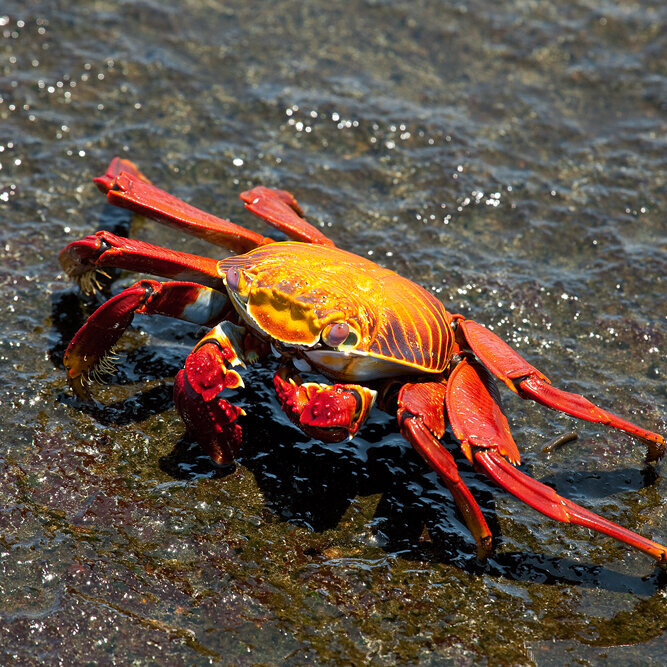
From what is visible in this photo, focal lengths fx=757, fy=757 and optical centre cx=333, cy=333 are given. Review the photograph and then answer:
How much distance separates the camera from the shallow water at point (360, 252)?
2654 mm

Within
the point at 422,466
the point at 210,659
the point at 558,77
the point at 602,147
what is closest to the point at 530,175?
the point at 602,147

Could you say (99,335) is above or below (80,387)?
above

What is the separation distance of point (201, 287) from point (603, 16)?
4.44 metres

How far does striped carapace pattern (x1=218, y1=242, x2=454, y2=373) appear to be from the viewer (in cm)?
292

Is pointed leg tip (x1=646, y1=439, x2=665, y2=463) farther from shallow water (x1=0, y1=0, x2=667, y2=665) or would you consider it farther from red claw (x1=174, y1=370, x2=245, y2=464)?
red claw (x1=174, y1=370, x2=245, y2=464)

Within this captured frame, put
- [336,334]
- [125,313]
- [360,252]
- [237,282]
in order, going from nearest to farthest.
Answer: [336,334]
[237,282]
[125,313]
[360,252]

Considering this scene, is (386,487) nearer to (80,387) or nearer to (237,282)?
(237,282)

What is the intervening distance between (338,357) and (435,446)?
515 millimetres

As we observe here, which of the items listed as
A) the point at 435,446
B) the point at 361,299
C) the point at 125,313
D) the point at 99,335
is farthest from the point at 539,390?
the point at 99,335

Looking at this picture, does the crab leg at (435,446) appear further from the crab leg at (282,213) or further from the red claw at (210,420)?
the crab leg at (282,213)

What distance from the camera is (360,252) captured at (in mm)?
4254

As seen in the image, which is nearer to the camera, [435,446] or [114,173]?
[435,446]

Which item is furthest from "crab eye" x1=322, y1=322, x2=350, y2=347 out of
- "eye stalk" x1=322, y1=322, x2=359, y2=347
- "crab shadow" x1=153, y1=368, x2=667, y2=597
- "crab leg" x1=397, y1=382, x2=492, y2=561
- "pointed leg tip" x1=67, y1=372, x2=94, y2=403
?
"pointed leg tip" x1=67, y1=372, x2=94, y2=403

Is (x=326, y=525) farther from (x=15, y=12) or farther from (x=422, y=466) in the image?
(x=15, y=12)
